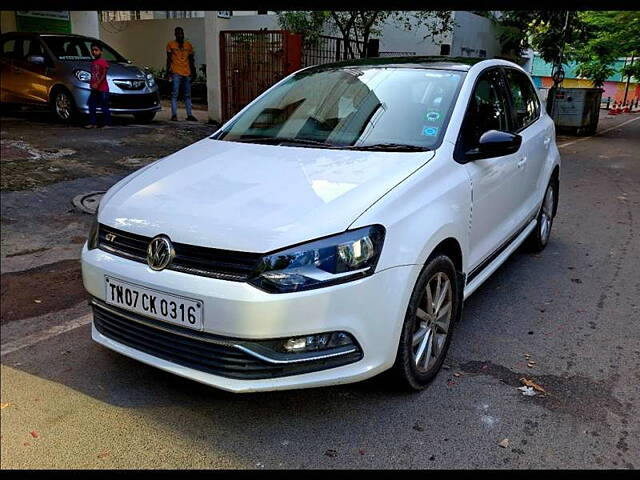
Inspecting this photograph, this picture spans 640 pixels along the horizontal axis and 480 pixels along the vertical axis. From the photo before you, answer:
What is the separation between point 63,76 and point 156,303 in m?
8.77

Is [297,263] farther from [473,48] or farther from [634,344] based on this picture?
[473,48]

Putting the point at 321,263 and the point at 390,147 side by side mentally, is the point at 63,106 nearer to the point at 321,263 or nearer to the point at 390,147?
the point at 390,147

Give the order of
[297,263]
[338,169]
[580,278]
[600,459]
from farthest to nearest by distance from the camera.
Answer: [580,278]
[338,169]
[600,459]
[297,263]

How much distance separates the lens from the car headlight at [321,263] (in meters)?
2.32

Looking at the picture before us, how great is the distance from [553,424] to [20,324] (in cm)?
237

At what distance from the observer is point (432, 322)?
299 centimetres

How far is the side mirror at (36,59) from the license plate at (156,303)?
8727 millimetres

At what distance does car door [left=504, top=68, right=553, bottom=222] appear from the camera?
4.39m

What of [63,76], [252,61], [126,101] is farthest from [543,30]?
[63,76]

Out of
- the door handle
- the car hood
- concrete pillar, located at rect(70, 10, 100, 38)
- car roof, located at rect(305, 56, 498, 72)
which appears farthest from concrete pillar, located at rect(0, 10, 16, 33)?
concrete pillar, located at rect(70, 10, 100, 38)

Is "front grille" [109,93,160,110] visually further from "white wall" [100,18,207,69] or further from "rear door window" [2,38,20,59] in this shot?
"white wall" [100,18,207,69]

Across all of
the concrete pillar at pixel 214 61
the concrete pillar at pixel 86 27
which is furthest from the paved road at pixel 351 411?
the concrete pillar at pixel 214 61
